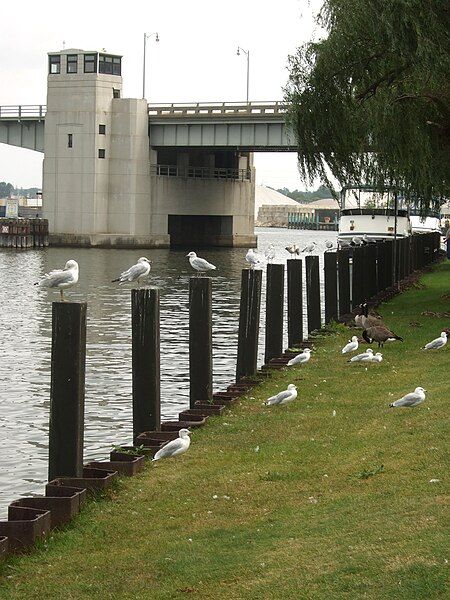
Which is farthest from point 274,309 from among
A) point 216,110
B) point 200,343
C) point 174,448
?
point 216,110

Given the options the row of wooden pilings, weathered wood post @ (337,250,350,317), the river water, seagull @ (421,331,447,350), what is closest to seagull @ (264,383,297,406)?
the row of wooden pilings

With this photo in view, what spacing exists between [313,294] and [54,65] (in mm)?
81520

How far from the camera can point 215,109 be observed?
321 feet

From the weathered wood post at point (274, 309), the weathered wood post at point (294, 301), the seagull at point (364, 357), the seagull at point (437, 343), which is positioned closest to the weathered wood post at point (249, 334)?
the seagull at point (364, 357)

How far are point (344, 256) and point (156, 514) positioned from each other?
849 inches

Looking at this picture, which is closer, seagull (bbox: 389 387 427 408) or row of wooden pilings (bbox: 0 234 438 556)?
row of wooden pilings (bbox: 0 234 438 556)

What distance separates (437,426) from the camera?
1322cm

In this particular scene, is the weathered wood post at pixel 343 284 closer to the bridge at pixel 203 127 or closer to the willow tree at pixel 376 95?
the willow tree at pixel 376 95

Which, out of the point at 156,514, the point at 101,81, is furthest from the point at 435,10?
the point at 101,81

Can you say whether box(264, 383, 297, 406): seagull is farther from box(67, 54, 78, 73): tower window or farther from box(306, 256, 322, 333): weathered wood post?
box(67, 54, 78, 73): tower window

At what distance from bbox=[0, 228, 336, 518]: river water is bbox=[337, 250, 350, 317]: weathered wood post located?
2185 mm

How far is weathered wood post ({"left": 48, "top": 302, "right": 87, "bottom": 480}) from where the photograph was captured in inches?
482

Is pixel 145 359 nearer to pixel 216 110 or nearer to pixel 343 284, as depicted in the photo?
pixel 343 284

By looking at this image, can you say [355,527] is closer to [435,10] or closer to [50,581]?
[50,581]
